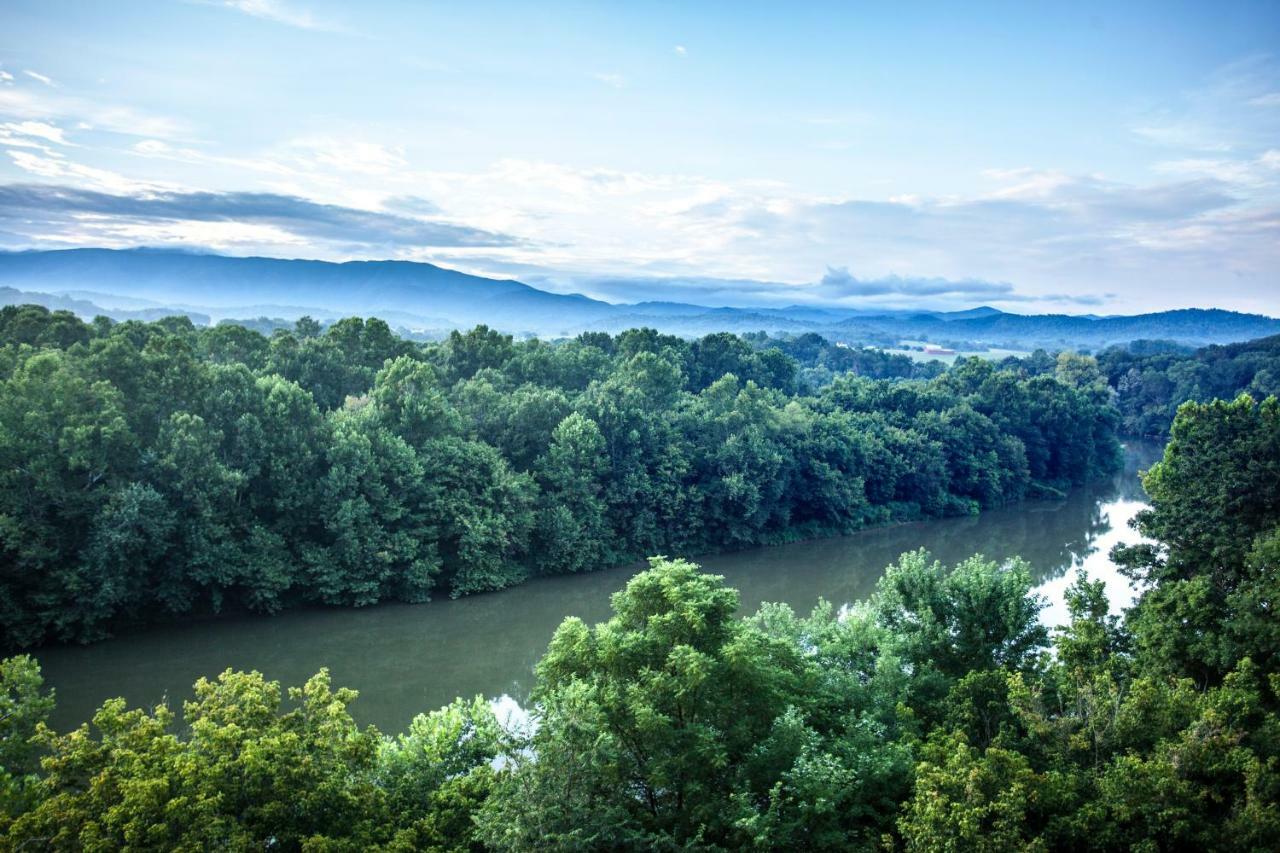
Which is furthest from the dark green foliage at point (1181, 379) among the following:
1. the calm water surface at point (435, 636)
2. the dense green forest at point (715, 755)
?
the dense green forest at point (715, 755)

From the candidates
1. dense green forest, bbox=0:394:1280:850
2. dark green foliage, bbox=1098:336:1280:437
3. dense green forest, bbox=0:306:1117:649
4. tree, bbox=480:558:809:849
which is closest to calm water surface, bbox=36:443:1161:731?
dense green forest, bbox=0:306:1117:649

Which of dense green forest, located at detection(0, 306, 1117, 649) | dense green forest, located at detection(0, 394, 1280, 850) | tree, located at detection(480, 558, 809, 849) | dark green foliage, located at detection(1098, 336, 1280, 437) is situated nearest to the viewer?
dense green forest, located at detection(0, 394, 1280, 850)

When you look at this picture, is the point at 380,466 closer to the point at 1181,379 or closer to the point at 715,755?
the point at 715,755

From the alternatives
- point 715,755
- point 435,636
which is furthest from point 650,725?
point 435,636

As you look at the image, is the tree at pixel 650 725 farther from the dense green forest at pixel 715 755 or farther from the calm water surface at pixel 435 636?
the calm water surface at pixel 435 636

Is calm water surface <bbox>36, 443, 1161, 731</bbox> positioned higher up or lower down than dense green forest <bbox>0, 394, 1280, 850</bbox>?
lower down

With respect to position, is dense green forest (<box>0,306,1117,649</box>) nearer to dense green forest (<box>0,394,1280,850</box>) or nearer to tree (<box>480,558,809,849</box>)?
dense green forest (<box>0,394,1280,850</box>)

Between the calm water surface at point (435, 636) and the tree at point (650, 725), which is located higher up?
the tree at point (650, 725)
